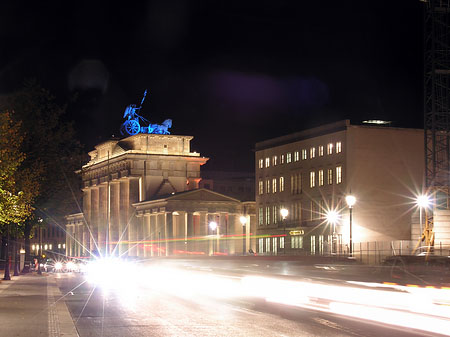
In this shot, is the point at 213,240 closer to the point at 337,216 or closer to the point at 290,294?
the point at 337,216

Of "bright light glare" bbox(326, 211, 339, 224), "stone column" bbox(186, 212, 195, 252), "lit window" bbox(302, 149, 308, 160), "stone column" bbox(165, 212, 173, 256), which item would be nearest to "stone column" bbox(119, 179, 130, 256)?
"stone column" bbox(165, 212, 173, 256)

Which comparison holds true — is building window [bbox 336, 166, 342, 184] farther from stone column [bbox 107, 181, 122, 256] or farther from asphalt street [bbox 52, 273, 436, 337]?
stone column [bbox 107, 181, 122, 256]

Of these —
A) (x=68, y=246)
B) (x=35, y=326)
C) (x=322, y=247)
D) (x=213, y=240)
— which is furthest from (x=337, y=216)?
(x=68, y=246)

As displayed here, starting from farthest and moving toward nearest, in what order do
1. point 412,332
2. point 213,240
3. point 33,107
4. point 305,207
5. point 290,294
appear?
point 213,240 → point 305,207 → point 33,107 → point 290,294 → point 412,332

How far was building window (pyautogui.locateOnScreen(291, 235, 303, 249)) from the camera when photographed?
100769 mm

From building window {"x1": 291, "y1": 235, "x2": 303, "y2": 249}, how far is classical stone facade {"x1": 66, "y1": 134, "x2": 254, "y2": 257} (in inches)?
1112

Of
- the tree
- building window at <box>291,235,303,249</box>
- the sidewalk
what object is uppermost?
the tree

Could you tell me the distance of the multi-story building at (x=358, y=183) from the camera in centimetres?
9125

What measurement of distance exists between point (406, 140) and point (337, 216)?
1238 cm

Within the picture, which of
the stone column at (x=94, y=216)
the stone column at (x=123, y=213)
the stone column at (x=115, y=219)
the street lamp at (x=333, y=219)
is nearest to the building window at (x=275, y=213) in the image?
the street lamp at (x=333, y=219)

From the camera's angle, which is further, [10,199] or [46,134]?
[46,134]

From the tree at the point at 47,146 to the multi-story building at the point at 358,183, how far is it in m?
40.9

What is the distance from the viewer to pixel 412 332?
17.4 m

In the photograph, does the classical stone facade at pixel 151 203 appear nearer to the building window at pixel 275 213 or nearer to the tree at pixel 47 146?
the building window at pixel 275 213
